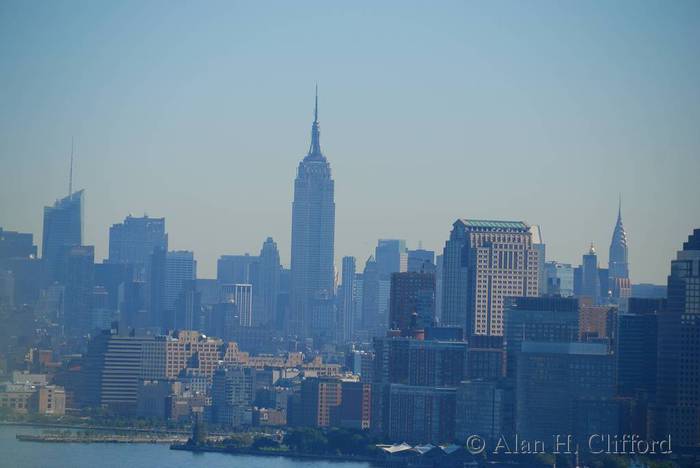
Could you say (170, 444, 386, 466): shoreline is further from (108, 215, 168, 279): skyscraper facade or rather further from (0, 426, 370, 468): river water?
(108, 215, 168, 279): skyscraper facade

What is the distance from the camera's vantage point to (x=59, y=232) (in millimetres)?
81062

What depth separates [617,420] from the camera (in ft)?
144

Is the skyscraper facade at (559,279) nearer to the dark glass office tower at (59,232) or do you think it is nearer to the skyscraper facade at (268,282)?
the dark glass office tower at (59,232)

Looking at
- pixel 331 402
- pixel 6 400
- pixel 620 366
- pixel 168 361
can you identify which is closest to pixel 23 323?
pixel 168 361

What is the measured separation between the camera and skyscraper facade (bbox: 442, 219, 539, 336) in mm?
60938

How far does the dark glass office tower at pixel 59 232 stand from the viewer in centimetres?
7619

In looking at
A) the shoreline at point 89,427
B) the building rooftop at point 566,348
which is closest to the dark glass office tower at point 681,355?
the building rooftop at point 566,348

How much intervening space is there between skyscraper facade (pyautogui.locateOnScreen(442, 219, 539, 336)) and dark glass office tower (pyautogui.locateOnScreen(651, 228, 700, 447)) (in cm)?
1477

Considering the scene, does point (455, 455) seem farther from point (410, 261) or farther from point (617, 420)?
point (410, 261)

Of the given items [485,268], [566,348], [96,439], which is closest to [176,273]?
[485,268]

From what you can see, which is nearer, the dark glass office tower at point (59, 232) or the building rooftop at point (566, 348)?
the building rooftop at point (566, 348)

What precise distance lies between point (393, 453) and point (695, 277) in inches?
278

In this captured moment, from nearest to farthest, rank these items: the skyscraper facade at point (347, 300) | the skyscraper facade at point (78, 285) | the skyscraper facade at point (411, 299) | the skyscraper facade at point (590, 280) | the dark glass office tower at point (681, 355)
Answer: the dark glass office tower at point (681, 355), the skyscraper facade at point (411, 299), the skyscraper facade at point (590, 280), the skyscraper facade at point (78, 285), the skyscraper facade at point (347, 300)

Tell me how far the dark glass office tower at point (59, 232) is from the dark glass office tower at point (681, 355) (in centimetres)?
3167
